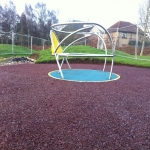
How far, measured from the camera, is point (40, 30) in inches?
599

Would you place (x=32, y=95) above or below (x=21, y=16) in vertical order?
below

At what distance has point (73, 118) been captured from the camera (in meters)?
1.60

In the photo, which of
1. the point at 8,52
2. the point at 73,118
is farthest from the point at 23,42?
the point at 73,118

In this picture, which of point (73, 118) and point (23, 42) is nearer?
point (73, 118)

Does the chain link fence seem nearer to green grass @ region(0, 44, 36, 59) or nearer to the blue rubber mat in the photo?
green grass @ region(0, 44, 36, 59)

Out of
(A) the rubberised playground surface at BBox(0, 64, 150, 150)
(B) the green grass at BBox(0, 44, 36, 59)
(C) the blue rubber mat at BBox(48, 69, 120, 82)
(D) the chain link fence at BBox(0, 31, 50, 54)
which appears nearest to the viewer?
(A) the rubberised playground surface at BBox(0, 64, 150, 150)

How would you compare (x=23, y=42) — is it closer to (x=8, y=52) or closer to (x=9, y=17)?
(x=8, y=52)

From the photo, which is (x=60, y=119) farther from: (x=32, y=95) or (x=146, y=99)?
(x=146, y=99)

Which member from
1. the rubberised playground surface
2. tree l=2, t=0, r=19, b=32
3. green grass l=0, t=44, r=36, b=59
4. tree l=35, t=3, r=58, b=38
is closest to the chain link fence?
green grass l=0, t=44, r=36, b=59

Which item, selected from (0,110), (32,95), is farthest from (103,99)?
(0,110)

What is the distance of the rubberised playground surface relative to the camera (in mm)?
1216

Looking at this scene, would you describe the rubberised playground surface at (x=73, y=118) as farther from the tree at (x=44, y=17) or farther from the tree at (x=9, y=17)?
the tree at (x=44, y=17)

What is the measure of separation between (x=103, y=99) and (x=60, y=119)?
2.58ft

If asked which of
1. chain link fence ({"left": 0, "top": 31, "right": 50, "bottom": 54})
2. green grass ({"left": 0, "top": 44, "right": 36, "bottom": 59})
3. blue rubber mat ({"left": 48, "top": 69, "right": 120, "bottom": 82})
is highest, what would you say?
chain link fence ({"left": 0, "top": 31, "right": 50, "bottom": 54})
